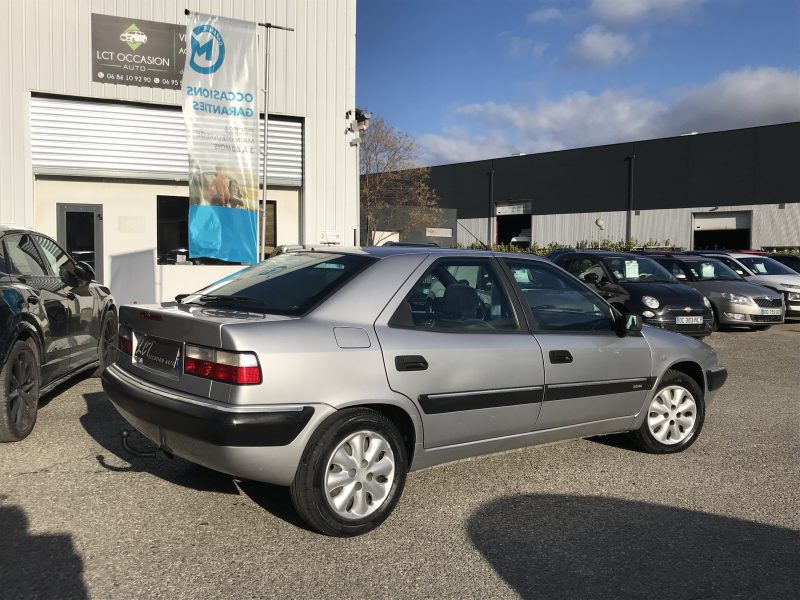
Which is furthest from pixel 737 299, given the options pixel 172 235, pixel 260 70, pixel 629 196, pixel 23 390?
pixel 629 196

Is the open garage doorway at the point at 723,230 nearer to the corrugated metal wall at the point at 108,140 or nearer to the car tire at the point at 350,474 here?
the corrugated metal wall at the point at 108,140

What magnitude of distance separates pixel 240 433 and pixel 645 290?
913 centimetres

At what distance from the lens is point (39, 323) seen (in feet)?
18.4

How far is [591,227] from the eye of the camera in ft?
148

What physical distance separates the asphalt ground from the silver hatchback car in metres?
0.32

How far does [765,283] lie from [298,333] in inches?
575

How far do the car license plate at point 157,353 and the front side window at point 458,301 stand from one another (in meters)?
1.18

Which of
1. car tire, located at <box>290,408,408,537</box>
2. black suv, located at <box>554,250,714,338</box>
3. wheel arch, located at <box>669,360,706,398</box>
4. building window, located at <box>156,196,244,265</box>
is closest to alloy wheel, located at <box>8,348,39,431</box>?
car tire, located at <box>290,408,408,537</box>

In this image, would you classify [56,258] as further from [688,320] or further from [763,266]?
[763,266]

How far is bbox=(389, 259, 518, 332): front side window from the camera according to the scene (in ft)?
13.3

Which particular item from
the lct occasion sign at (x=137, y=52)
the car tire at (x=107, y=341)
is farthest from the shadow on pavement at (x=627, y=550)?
the lct occasion sign at (x=137, y=52)

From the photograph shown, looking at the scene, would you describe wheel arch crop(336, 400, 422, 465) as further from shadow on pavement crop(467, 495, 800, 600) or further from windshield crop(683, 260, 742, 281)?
windshield crop(683, 260, 742, 281)

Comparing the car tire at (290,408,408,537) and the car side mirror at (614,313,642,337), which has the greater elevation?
the car side mirror at (614,313,642,337)

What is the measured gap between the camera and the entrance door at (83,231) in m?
12.8
